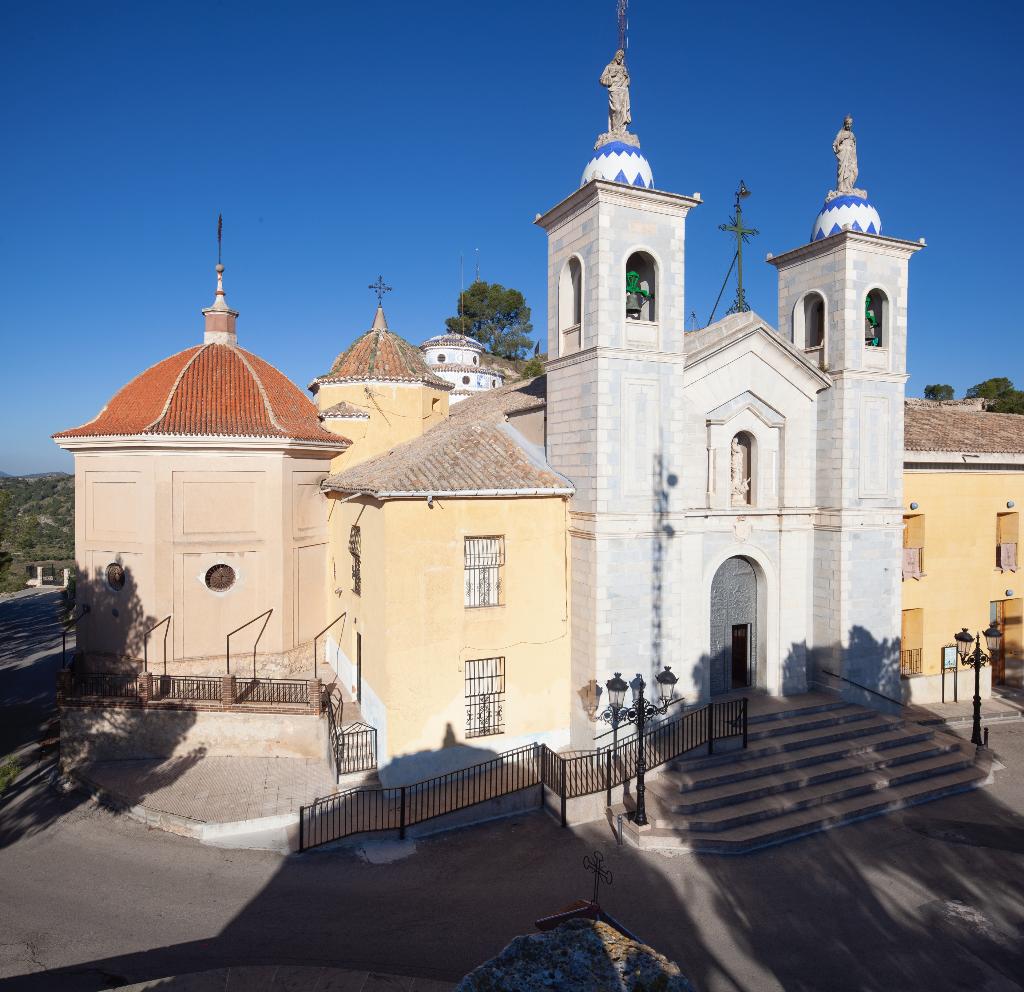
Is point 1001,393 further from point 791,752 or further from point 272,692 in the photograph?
point 272,692

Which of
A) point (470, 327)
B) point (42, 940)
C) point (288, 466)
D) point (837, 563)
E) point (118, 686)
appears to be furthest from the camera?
point (470, 327)

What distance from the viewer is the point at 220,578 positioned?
19.1 meters

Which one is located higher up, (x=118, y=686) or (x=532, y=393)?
(x=532, y=393)

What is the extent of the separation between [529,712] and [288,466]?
9.43 meters

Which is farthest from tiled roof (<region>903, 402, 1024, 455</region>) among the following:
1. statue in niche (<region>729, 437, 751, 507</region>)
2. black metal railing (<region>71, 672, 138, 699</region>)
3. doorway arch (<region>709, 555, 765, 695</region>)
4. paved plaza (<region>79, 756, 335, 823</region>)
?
black metal railing (<region>71, 672, 138, 699</region>)

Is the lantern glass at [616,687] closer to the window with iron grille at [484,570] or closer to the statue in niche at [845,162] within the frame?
the window with iron grille at [484,570]

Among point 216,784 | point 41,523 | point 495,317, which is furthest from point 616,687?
point 41,523

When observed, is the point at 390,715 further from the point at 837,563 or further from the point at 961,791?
the point at 961,791

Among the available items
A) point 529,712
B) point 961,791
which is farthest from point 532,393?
point 961,791

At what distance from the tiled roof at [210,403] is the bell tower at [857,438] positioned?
13.7m

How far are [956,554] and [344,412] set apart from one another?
18.7m

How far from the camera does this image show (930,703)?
65.6 ft

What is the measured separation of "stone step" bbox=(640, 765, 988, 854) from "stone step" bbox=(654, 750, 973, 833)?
7 centimetres

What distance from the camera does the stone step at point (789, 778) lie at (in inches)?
526
